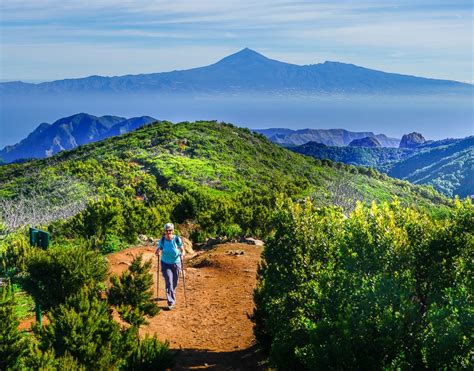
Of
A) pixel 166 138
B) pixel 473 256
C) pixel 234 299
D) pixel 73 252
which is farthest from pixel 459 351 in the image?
pixel 166 138

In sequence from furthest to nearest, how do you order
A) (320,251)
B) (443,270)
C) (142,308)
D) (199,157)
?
(199,157) < (142,308) < (320,251) < (443,270)

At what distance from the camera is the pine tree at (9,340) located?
6.91 m

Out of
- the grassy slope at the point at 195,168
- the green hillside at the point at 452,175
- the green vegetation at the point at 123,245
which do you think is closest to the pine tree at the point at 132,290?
the green vegetation at the point at 123,245

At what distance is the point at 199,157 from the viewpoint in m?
58.4

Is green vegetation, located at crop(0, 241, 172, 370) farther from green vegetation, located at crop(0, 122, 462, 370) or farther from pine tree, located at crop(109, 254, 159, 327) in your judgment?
pine tree, located at crop(109, 254, 159, 327)

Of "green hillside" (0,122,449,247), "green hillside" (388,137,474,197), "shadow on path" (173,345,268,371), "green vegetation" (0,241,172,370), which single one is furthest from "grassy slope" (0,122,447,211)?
"green hillside" (388,137,474,197)

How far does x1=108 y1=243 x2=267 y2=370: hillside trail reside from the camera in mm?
9094

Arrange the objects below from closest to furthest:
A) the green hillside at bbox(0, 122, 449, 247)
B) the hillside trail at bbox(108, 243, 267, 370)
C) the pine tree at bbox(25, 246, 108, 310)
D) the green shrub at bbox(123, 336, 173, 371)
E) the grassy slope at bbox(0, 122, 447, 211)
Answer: the green shrub at bbox(123, 336, 173, 371) → the pine tree at bbox(25, 246, 108, 310) → the hillside trail at bbox(108, 243, 267, 370) → the green hillside at bbox(0, 122, 449, 247) → the grassy slope at bbox(0, 122, 447, 211)

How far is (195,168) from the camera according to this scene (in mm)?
51094

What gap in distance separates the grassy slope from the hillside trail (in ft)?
52.7

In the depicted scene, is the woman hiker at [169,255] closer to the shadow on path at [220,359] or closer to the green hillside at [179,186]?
the shadow on path at [220,359]

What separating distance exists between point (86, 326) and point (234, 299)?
18.6 feet

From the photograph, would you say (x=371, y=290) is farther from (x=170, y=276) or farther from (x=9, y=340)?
(x=170, y=276)

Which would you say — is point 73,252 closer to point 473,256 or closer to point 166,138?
point 473,256
